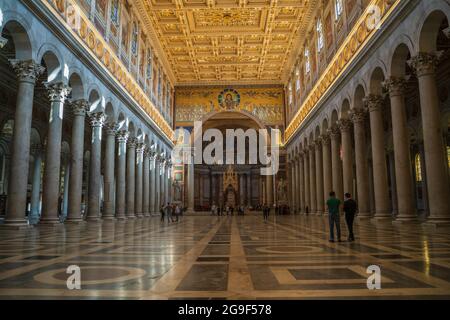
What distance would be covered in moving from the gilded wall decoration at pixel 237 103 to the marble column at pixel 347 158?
22869 mm

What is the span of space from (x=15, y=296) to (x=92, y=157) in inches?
746

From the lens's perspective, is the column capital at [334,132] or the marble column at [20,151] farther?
the column capital at [334,132]

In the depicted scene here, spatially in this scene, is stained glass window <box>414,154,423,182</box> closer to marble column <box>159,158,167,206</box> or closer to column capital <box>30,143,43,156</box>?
marble column <box>159,158,167,206</box>

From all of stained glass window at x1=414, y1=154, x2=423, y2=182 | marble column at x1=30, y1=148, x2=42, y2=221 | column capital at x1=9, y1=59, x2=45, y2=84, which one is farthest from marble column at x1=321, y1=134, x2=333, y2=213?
marble column at x1=30, y1=148, x2=42, y2=221

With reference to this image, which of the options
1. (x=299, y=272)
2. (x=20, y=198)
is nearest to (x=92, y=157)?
(x=20, y=198)

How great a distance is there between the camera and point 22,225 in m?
13.3

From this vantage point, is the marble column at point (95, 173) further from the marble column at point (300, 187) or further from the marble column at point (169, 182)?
the marble column at point (169, 182)

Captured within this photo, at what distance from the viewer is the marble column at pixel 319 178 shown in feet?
95.1

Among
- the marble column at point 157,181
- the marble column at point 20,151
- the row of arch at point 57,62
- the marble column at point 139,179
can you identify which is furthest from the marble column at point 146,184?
the marble column at point 20,151

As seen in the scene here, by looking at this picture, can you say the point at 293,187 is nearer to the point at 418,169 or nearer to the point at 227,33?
the point at 418,169

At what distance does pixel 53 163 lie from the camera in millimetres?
16219

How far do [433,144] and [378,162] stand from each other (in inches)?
199

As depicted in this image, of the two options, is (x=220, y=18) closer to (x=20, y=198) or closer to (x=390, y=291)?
(x=20, y=198)

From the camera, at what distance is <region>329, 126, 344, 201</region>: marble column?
23894mm
